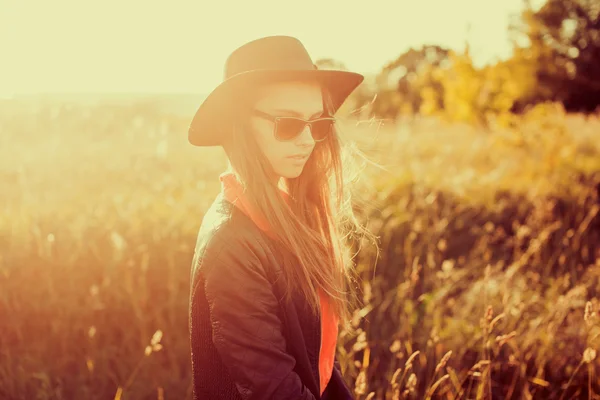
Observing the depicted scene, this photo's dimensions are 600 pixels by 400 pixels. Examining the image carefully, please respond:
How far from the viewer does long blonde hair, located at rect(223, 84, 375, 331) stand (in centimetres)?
148

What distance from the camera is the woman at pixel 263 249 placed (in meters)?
1.29

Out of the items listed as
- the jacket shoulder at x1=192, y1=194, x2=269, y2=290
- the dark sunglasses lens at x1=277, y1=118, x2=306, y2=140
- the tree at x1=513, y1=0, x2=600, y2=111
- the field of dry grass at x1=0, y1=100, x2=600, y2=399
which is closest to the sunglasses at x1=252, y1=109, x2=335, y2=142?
the dark sunglasses lens at x1=277, y1=118, x2=306, y2=140

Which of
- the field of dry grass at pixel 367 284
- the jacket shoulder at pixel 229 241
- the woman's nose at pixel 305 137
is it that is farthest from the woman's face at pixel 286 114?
the field of dry grass at pixel 367 284

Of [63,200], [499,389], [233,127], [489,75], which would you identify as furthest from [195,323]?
[489,75]

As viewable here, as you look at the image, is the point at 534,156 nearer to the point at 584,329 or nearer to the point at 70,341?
the point at 584,329

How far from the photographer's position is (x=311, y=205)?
1.83m

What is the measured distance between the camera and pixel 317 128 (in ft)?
5.33

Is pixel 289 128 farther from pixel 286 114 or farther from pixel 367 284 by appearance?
pixel 367 284

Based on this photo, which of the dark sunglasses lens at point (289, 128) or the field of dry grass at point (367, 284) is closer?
the dark sunglasses lens at point (289, 128)

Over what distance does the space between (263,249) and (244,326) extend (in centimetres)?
24

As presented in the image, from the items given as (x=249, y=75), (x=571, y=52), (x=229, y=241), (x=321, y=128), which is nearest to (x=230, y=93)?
(x=249, y=75)

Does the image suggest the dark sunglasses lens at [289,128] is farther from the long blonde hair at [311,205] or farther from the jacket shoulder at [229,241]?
the jacket shoulder at [229,241]

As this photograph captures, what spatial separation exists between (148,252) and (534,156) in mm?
5586

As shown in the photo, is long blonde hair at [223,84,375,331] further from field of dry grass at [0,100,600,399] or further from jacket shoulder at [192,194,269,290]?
field of dry grass at [0,100,600,399]
